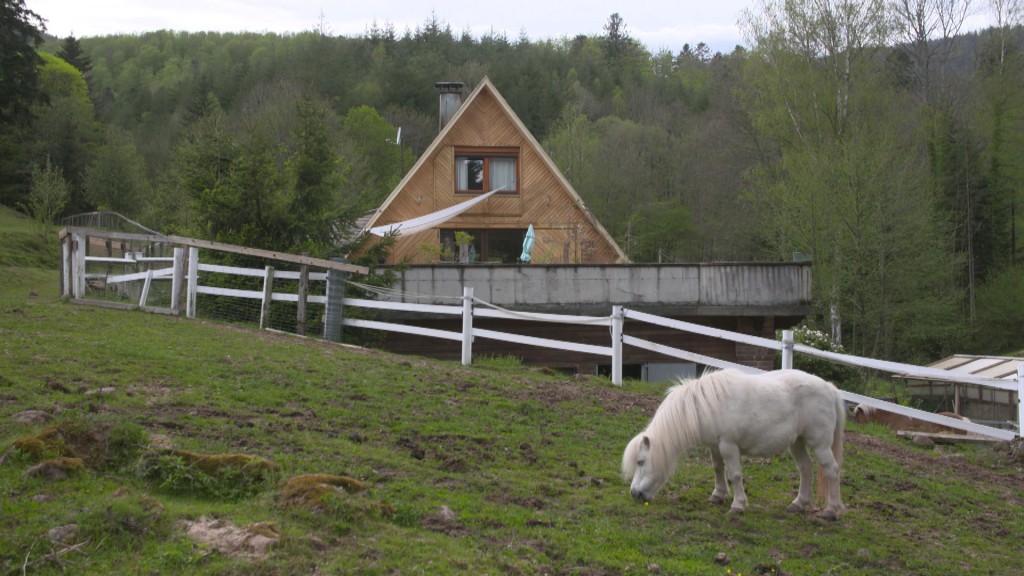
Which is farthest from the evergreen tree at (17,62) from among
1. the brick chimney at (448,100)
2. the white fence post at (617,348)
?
the white fence post at (617,348)

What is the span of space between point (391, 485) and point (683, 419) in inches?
91.0

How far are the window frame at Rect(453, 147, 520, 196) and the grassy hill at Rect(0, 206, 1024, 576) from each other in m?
15.0

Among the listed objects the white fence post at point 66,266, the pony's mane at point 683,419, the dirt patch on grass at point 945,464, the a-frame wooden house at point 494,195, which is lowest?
the dirt patch on grass at point 945,464

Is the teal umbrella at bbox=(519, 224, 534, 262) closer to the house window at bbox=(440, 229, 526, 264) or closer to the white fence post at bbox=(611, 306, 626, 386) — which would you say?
the house window at bbox=(440, 229, 526, 264)

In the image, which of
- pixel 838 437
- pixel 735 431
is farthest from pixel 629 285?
pixel 735 431

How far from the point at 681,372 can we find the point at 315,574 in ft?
53.6

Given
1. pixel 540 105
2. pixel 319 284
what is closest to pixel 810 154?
pixel 319 284

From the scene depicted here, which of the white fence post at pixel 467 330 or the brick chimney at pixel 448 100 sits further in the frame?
the brick chimney at pixel 448 100

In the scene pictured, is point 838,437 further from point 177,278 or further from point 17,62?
point 17,62

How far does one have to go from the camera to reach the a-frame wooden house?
25.3 m

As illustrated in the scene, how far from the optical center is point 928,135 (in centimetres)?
3778

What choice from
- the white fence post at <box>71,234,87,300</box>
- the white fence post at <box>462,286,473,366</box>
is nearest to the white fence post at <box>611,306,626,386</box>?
the white fence post at <box>462,286,473,366</box>

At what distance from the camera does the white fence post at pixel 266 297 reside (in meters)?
15.5

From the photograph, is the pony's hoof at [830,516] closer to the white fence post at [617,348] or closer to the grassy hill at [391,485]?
the grassy hill at [391,485]
